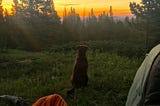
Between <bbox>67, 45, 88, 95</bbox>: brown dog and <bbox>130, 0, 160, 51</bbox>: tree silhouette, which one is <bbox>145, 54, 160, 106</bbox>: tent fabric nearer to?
<bbox>67, 45, 88, 95</bbox>: brown dog

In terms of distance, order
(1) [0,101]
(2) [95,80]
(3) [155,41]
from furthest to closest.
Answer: (3) [155,41] → (2) [95,80] → (1) [0,101]

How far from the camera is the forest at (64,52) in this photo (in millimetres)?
11266

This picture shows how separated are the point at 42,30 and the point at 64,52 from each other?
2034 cm

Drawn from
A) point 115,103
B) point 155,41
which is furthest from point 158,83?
point 155,41

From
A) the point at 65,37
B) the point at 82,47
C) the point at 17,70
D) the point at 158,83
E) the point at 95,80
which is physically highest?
the point at 158,83

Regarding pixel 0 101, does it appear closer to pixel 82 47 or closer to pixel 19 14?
pixel 82 47

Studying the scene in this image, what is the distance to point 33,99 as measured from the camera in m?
10.4

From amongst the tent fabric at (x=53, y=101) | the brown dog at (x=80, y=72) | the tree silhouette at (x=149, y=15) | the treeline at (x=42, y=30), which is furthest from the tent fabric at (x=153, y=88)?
the tree silhouette at (x=149, y=15)

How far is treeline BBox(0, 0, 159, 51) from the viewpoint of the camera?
46188mm

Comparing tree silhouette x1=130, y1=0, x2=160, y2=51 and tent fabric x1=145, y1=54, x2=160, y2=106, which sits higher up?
tent fabric x1=145, y1=54, x2=160, y2=106

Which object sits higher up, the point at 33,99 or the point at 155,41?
the point at 33,99

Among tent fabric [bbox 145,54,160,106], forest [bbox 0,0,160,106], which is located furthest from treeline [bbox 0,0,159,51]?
tent fabric [bbox 145,54,160,106]

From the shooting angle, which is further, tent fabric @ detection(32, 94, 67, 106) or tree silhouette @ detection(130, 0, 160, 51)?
tree silhouette @ detection(130, 0, 160, 51)

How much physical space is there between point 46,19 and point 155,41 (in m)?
17.9
